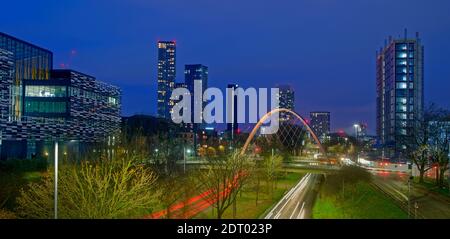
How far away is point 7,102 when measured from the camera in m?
65.8

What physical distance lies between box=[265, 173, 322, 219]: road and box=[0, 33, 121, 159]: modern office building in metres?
26.2

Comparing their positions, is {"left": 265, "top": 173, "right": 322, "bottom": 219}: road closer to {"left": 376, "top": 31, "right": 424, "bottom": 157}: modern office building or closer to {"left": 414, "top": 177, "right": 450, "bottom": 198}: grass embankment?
{"left": 414, "top": 177, "right": 450, "bottom": 198}: grass embankment

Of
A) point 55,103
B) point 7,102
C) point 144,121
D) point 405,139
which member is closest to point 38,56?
point 55,103

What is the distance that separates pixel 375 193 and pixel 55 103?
198ft

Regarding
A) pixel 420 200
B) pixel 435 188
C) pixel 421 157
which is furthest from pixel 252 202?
pixel 421 157

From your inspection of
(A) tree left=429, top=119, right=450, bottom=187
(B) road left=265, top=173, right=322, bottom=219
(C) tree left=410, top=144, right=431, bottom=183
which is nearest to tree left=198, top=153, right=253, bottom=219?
(B) road left=265, top=173, right=322, bottom=219

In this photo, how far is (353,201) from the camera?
110ft

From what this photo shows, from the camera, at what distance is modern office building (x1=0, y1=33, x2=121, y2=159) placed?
213 ft

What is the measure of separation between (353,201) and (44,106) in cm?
6189

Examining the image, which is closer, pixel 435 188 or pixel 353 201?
pixel 353 201

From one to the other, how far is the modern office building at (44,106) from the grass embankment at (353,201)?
31.5 meters

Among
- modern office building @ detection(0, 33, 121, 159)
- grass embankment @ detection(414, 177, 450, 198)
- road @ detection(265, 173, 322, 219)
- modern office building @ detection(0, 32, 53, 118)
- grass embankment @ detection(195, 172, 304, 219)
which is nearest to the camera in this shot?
road @ detection(265, 173, 322, 219)

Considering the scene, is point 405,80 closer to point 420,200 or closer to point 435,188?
point 435,188
